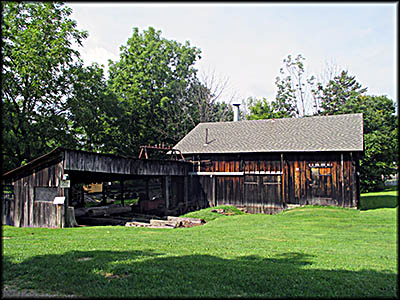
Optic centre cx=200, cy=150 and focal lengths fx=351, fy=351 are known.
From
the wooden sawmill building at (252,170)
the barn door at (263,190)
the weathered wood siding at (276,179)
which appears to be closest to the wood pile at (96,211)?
the wooden sawmill building at (252,170)

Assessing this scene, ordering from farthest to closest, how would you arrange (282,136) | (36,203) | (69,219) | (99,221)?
(282,136), (99,221), (36,203), (69,219)

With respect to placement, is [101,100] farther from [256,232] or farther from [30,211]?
[256,232]

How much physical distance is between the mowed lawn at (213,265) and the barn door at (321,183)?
356 inches

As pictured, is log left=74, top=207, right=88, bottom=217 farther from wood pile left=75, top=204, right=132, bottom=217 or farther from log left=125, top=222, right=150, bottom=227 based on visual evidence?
log left=125, top=222, right=150, bottom=227

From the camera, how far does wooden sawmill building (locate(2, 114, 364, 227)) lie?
21.6 m

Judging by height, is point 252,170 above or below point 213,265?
above

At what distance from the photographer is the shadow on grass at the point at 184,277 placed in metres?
6.06

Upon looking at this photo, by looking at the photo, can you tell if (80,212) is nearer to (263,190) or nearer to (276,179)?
(263,190)

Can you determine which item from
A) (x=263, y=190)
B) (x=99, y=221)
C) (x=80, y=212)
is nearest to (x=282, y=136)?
(x=263, y=190)

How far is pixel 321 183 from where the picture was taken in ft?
77.4

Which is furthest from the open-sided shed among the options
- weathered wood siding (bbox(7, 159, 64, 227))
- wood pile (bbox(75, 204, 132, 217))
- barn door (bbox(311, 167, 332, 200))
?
barn door (bbox(311, 167, 332, 200))

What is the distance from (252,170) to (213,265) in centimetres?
1802

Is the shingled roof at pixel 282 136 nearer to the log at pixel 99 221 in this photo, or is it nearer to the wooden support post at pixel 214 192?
the wooden support post at pixel 214 192

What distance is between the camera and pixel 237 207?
84.8 feet
